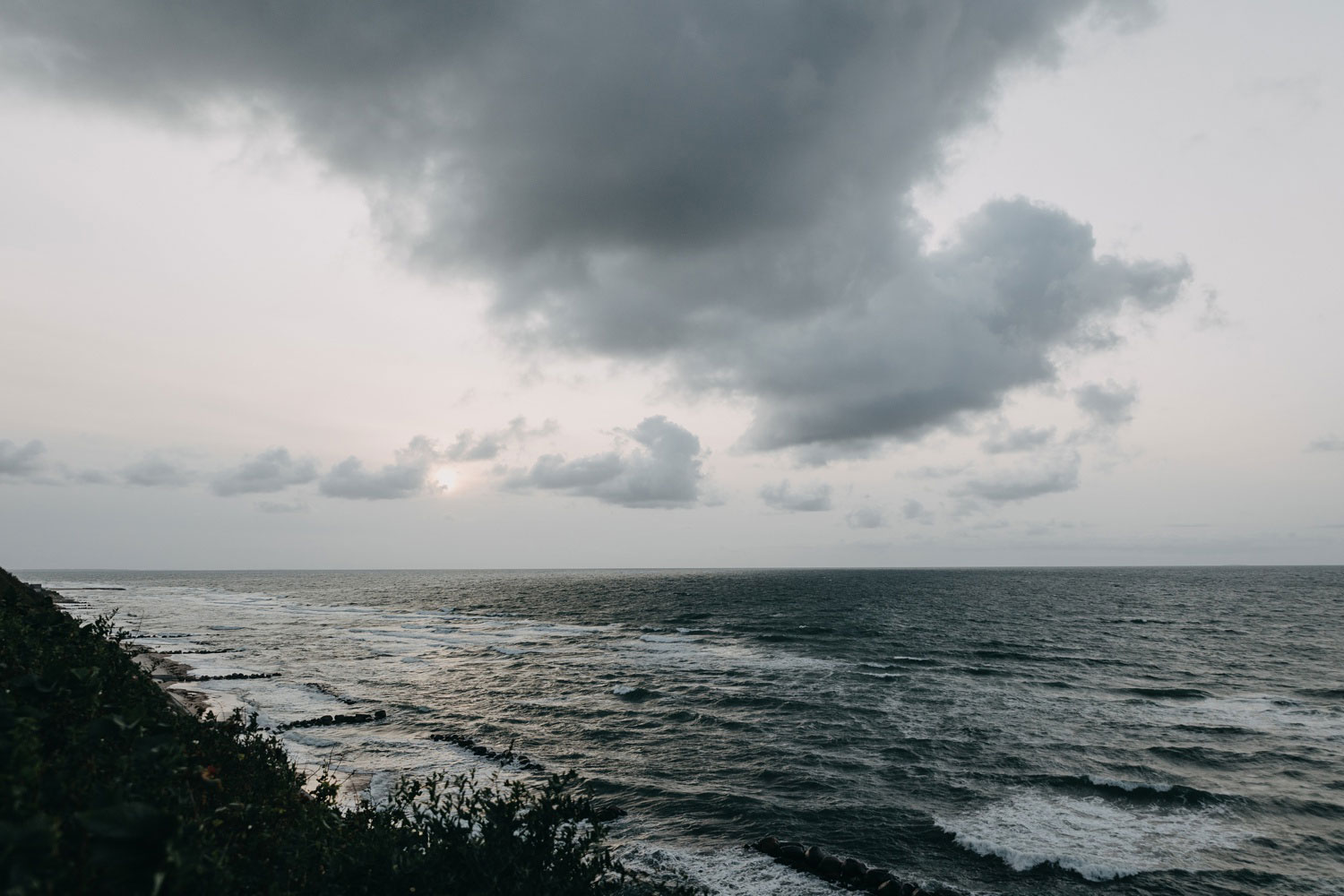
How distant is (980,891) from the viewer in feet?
62.0

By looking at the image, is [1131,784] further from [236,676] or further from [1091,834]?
[236,676]

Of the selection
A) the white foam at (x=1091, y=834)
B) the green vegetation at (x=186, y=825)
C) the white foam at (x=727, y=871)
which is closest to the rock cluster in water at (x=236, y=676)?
the green vegetation at (x=186, y=825)

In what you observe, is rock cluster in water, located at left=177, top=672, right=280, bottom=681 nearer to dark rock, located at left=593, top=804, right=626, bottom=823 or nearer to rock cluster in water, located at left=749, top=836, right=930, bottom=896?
dark rock, located at left=593, top=804, right=626, bottom=823

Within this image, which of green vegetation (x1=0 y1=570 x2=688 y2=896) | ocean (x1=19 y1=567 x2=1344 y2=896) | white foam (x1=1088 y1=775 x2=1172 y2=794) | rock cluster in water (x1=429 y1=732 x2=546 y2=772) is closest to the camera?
green vegetation (x1=0 y1=570 x2=688 y2=896)

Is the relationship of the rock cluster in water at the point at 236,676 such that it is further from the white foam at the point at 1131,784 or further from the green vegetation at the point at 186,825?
the white foam at the point at 1131,784

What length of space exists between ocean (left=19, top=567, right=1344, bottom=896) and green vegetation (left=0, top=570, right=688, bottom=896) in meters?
9.97

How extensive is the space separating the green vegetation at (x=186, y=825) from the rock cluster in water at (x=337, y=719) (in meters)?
19.9

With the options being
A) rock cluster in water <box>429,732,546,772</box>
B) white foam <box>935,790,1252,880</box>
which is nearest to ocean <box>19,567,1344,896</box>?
white foam <box>935,790,1252,880</box>

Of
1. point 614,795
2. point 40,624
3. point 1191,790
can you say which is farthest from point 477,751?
point 1191,790

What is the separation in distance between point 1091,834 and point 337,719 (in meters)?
36.7

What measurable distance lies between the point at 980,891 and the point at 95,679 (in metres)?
23.8

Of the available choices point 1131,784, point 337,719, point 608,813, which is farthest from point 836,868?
point 337,719

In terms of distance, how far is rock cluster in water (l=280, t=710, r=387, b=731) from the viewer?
34.4m

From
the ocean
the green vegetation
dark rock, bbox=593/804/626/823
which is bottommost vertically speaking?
the ocean
